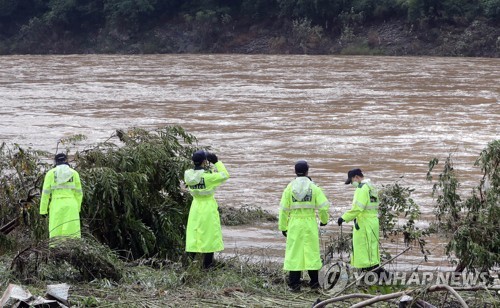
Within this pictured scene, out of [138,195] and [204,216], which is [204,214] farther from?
[138,195]

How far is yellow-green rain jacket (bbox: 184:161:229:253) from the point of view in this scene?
10.0 m

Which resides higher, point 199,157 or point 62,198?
point 199,157

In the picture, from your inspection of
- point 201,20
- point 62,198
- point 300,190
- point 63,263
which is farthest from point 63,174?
point 201,20

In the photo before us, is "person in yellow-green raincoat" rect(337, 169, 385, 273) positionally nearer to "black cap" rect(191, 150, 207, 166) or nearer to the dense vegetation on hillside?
"black cap" rect(191, 150, 207, 166)

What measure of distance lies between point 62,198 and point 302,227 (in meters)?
3.06

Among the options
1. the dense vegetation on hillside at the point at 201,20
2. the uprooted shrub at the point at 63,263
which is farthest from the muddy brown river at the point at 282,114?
the dense vegetation on hillside at the point at 201,20

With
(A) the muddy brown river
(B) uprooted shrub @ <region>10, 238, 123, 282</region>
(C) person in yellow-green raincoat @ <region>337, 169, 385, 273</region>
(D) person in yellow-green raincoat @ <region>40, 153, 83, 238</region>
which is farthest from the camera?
(A) the muddy brown river

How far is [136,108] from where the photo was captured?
32.8 meters

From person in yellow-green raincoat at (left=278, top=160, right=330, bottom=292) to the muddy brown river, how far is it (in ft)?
10.3

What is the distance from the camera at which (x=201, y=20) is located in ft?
216

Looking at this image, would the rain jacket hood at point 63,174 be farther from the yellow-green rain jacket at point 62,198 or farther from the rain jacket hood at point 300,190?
the rain jacket hood at point 300,190
